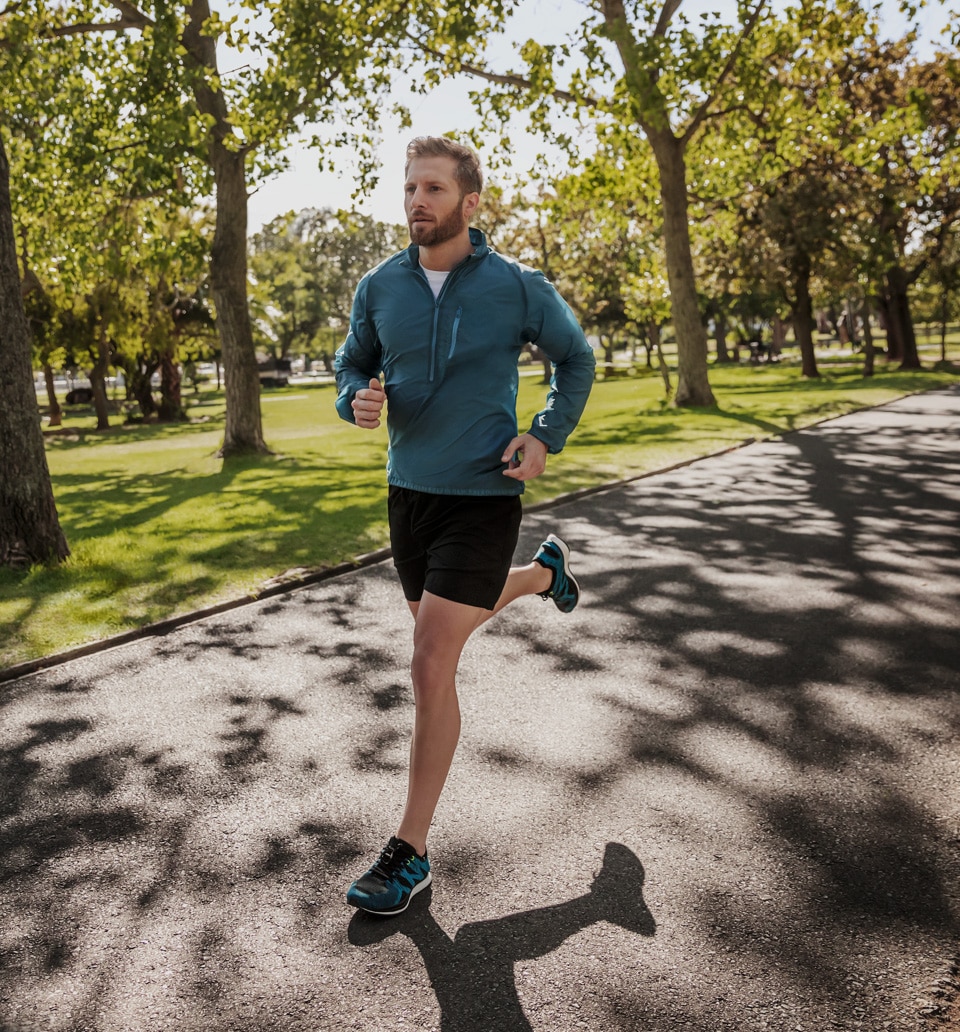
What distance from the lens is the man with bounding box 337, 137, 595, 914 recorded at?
3186mm

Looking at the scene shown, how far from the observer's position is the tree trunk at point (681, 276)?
22.2 m

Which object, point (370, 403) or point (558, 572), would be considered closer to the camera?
point (370, 403)

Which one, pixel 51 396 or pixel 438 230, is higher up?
pixel 438 230

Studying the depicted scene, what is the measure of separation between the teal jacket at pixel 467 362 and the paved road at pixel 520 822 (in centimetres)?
127

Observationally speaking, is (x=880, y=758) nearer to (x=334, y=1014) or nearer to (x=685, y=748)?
(x=685, y=748)

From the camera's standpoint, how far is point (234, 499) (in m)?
12.4

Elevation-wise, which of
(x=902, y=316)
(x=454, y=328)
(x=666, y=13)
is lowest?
(x=902, y=316)

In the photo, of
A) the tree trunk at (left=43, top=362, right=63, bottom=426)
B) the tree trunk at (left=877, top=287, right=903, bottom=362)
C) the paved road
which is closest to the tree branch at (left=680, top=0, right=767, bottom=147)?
the paved road

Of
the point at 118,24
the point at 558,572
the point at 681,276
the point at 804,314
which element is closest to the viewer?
the point at 558,572

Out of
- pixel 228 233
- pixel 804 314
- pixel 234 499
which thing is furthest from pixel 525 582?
pixel 804 314

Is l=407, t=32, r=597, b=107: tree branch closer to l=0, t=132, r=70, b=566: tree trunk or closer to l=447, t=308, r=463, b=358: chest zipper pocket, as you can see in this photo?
l=0, t=132, r=70, b=566: tree trunk

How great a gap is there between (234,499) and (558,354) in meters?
9.52

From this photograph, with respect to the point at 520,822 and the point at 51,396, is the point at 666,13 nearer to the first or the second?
the point at 520,822

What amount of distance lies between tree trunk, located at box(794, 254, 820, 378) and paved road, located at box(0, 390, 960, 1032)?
30117mm
